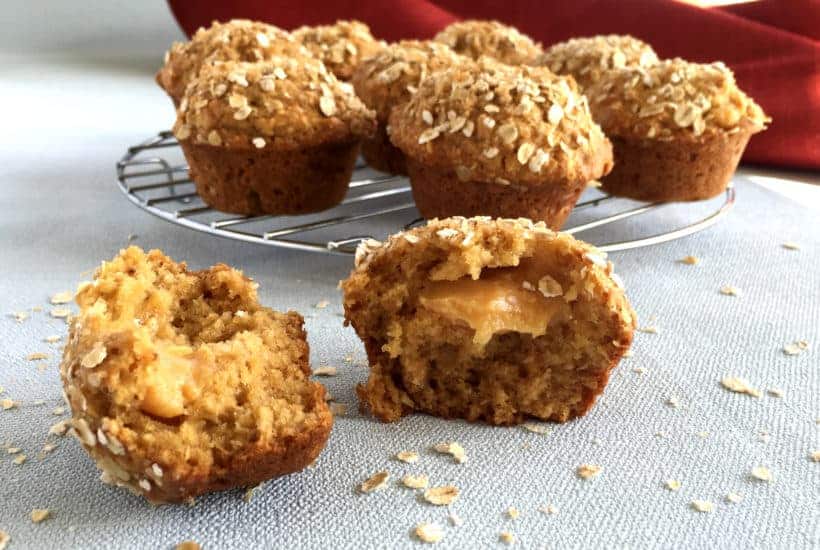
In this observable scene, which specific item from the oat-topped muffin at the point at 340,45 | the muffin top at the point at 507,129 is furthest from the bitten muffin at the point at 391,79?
the muffin top at the point at 507,129

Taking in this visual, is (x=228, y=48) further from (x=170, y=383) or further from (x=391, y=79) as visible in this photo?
(x=170, y=383)

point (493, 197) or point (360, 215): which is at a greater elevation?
point (493, 197)

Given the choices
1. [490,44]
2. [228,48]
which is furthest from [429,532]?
[490,44]

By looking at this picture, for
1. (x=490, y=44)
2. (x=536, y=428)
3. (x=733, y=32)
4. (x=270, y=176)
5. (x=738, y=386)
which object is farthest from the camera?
(x=733, y=32)

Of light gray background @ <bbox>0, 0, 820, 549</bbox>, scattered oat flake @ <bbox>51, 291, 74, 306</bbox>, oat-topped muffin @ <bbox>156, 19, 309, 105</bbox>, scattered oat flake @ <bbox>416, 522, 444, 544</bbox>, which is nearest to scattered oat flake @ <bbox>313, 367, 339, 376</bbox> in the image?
light gray background @ <bbox>0, 0, 820, 549</bbox>

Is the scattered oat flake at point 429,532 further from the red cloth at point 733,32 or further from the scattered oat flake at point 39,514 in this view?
the red cloth at point 733,32

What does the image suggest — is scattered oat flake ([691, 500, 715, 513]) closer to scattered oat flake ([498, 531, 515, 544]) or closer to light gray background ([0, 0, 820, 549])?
light gray background ([0, 0, 820, 549])

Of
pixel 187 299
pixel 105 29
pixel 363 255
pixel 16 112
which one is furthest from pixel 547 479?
pixel 105 29
